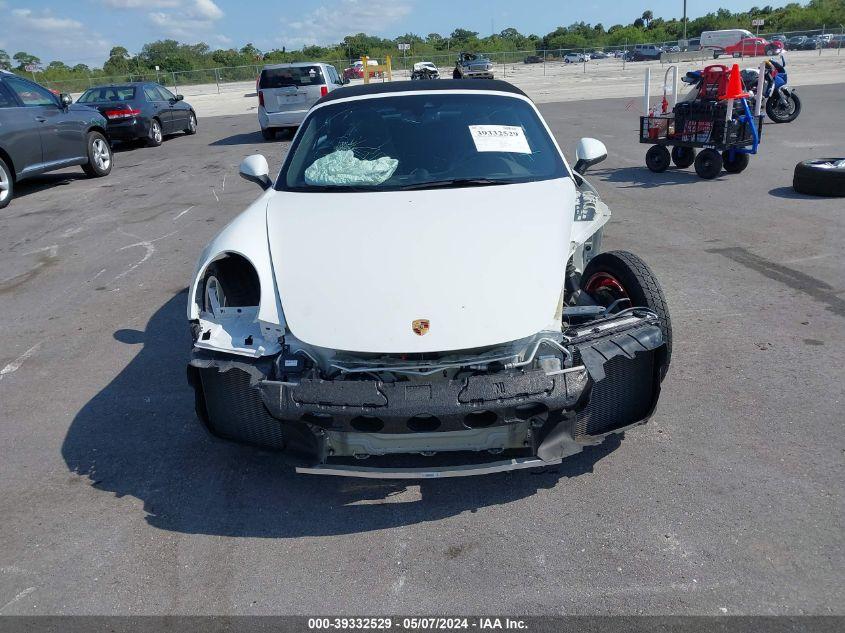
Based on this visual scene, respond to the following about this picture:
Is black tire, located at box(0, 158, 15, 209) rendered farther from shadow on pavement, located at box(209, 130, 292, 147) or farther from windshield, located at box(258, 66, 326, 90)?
windshield, located at box(258, 66, 326, 90)

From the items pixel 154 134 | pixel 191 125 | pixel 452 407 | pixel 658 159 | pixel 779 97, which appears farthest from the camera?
pixel 191 125

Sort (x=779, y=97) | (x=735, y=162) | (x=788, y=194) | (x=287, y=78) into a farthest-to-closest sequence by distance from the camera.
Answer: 1. (x=287, y=78)
2. (x=779, y=97)
3. (x=735, y=162)
4. (x=788, y=194)

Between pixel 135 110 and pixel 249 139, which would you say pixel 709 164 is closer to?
pixel 249 139

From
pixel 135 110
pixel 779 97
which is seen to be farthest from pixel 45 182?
pixel 779 97

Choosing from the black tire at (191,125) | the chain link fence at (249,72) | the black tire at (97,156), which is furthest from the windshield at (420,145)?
the chain link fence at (249,72)

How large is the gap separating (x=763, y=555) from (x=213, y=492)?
94.6 inches

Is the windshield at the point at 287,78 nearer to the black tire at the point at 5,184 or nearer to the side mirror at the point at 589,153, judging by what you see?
the black tire at the point at 5,184

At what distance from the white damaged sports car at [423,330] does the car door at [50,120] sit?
29.0ft

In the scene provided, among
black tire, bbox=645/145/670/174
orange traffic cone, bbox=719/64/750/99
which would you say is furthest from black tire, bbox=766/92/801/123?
orange traffic cone, bbox=719/64/750/99

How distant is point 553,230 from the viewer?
3.43m

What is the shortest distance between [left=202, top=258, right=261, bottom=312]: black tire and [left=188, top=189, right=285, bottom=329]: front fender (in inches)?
3.3

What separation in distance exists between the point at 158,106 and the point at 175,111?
3.23 feet

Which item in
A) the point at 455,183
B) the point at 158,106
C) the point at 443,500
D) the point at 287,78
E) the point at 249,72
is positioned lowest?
the point at 443,500

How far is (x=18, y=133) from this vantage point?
10.4m
